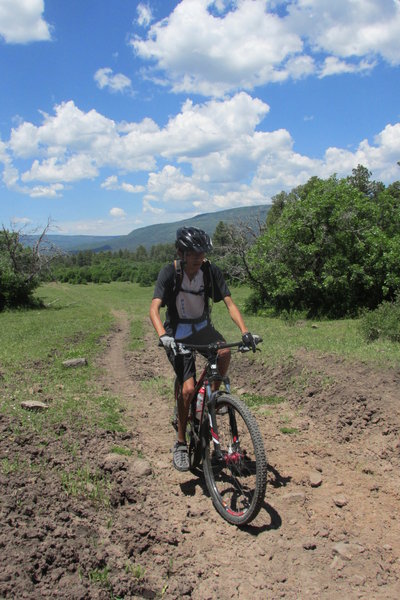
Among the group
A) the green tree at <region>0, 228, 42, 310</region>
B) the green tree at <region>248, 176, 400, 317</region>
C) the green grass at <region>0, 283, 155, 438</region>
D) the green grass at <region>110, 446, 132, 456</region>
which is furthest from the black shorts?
the green tree at <region>0, 228, 42, 310</region>

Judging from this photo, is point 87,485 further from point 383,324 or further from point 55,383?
point 383,324

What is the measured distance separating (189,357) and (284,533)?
182 centimetres

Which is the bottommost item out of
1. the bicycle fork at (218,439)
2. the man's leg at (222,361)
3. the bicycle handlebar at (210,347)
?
the bicycle fork at (218,439)

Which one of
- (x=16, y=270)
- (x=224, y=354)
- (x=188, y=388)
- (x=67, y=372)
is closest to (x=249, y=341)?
(x=224, y=354)

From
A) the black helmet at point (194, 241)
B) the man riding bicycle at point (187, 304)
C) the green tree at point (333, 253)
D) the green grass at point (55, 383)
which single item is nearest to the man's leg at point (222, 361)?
the man riding bicycle at point (187, 304)

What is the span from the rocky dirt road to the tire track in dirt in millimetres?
11

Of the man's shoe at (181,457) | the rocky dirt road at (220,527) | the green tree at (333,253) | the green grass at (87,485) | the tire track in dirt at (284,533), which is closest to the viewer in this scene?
the rocky dirt road at (220,527)

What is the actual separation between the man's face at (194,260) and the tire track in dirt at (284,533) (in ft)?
7.71

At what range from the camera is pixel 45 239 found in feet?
117

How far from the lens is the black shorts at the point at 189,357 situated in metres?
4.52

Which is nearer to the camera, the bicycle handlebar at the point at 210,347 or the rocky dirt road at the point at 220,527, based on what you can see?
the rocky dirt road at the point at 220,527

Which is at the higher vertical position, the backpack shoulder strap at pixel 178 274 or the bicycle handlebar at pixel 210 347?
the backpack shoulder strap at pixel 178 274

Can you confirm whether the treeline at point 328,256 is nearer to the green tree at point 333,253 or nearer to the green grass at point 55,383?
the green tree at point 333,253

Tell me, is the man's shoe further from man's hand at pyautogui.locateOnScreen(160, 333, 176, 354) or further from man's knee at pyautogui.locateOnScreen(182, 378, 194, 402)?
man's hand at pyautogui.locateOnScreen(160, 333, 176, 354)
